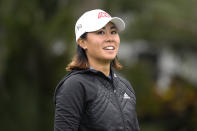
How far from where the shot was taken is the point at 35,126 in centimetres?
927

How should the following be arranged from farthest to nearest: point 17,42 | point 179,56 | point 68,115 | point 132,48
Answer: point 132,48
point 179,56
point 17,42
point 68,115

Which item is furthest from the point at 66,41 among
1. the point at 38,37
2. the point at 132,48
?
the point at 132,48

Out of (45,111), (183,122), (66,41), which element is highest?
(66,41)

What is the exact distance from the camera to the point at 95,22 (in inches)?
146

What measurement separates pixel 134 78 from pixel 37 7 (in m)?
2.61

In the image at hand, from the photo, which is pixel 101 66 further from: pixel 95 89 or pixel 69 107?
pixel 69 107

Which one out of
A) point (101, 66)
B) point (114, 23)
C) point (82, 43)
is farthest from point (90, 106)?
point (114, 23)

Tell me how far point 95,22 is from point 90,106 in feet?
1.73

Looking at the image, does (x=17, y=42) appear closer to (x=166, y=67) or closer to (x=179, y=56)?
(x=179, y=56)

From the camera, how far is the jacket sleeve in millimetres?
3512

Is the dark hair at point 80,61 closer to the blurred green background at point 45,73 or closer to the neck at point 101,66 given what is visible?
the neck at point 101,66

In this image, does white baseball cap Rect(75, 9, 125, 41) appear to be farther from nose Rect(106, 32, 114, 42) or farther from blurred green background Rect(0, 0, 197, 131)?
blurred green background Rect(0, 0, 197, 131)

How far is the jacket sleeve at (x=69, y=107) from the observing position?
3.51 m

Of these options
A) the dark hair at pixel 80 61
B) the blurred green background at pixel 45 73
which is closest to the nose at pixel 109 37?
the dark hair at pixel 80 61
